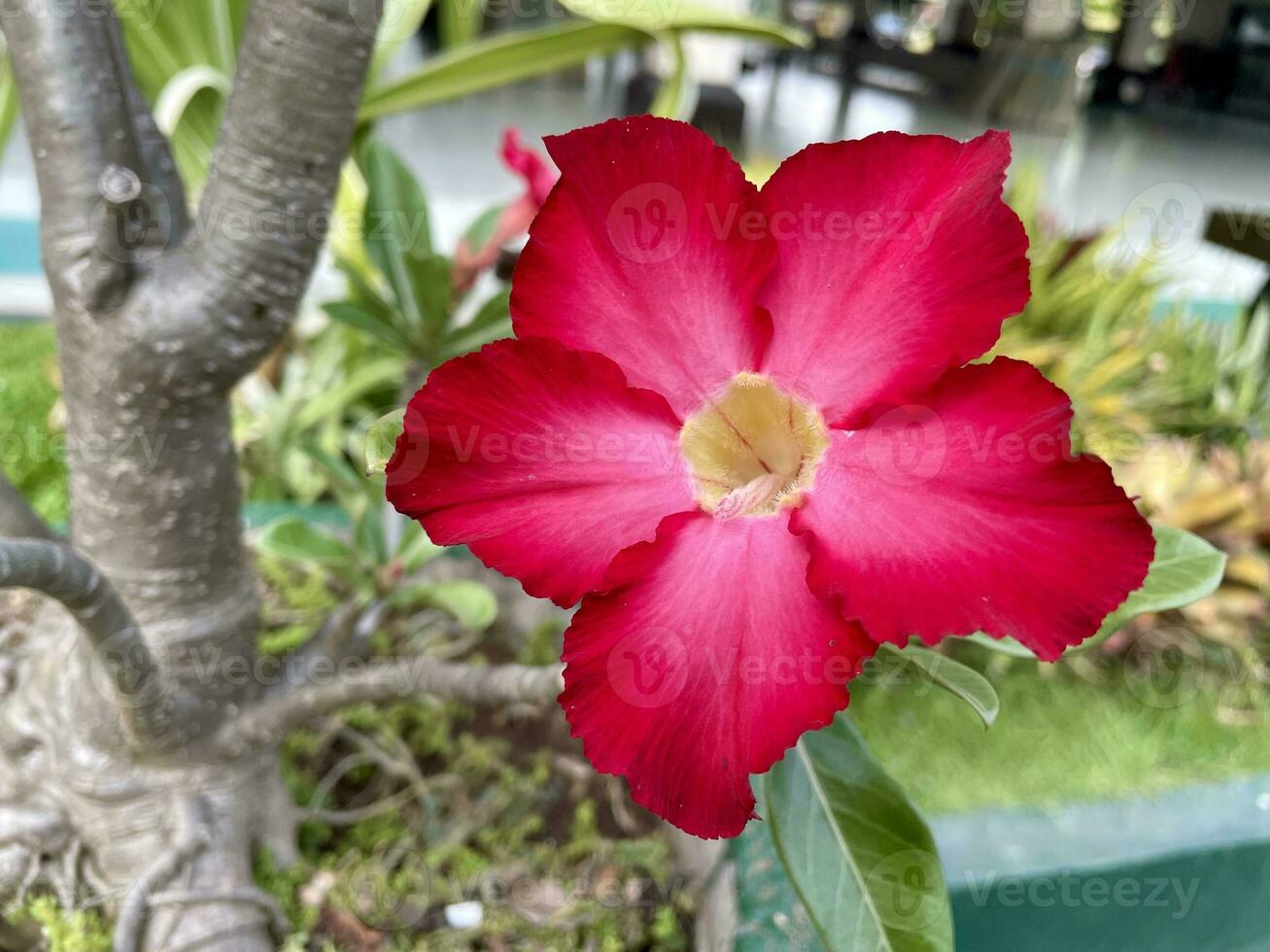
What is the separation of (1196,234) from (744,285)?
3653 mm

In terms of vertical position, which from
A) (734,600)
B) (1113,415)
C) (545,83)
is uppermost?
(734,600)

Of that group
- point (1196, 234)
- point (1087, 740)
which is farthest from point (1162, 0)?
point (1087, 740)

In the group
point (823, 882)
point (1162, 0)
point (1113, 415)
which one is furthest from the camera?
point (1162, 0)

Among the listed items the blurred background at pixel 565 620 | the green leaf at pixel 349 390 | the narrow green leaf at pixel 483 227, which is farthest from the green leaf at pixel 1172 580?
the green leaf at pixel 349 390

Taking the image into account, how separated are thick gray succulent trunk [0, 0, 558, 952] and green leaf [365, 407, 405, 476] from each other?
0.18 metres

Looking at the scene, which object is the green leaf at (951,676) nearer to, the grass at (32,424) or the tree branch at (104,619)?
the tree branch at (104,619)

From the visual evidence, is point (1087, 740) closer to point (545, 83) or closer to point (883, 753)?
point (883, 753)

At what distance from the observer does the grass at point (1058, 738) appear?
0.89 m

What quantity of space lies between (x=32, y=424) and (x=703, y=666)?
172 cm

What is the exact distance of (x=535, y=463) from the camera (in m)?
0.32

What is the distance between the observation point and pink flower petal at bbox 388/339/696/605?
304mm

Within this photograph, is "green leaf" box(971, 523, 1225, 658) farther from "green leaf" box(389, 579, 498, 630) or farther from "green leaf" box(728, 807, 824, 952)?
"green leaf" box(389, 579, 498, 630)

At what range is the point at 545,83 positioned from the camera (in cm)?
559

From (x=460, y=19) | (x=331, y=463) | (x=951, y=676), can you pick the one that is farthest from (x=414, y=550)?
(x=460, y=19)
